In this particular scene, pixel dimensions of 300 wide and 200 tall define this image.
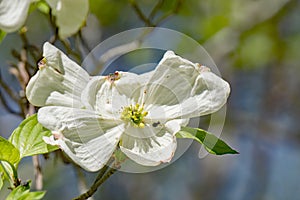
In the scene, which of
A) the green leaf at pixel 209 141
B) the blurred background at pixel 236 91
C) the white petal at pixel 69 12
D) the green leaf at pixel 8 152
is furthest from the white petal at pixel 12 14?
the blurred background at pixel 236 91

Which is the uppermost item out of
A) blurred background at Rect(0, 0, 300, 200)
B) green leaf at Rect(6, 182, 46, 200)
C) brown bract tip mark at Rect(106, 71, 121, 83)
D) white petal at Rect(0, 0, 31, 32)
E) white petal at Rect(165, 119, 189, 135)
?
white petal at Rect(0, 0, 31, 32)

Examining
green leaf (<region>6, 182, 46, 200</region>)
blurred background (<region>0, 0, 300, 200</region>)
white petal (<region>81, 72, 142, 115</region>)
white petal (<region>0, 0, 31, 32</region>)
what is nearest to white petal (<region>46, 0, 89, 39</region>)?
white petal (<region>0, 0, 31, 32</region>)

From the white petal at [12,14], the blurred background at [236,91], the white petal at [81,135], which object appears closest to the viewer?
the white petal at [81,135]

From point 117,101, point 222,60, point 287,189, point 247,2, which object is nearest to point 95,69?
point 117,101

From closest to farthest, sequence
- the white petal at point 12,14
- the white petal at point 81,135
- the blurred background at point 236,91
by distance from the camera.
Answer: the white petal at point 81,135 → the white petal at point 12,14 → the blurred background at point 236,91

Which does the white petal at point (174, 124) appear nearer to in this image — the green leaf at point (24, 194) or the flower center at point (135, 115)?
the flower center at point (135, 115)

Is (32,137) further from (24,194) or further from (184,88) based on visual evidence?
(184,88)

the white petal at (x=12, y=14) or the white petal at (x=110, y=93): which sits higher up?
the white petal at (x=12, y=14)

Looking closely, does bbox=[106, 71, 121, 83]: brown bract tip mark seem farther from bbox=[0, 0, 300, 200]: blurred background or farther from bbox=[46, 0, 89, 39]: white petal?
bbox=[0, 0, 300, 200]: blurred background

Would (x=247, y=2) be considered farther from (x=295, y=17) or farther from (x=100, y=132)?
(x=100, y=132)
